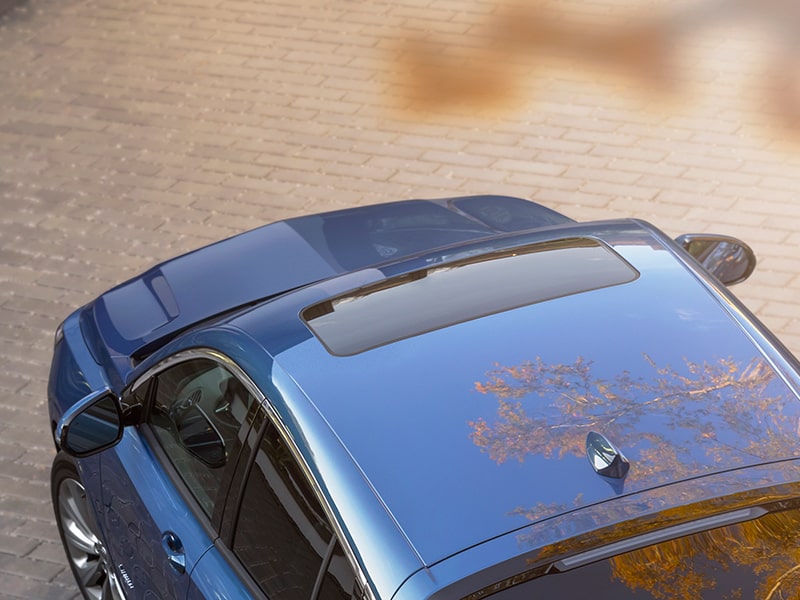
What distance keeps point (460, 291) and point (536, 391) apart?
2.02ft

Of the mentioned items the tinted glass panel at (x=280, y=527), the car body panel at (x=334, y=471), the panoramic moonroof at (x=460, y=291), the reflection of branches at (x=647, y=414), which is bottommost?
the tinted glass panel at (x=280, y=527)

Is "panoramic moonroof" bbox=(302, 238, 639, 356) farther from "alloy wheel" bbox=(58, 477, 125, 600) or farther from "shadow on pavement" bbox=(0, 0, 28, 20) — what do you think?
"shadow on pavement" bbox=(0, 0, 28, 20)

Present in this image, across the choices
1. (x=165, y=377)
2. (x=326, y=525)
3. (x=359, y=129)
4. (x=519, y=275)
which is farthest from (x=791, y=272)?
(x=326, y=525)

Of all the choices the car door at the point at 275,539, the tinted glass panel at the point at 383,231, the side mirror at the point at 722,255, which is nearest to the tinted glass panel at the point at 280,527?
the car door at the point at 275,539

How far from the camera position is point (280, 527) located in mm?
3174

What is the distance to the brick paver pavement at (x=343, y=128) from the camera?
7441mm

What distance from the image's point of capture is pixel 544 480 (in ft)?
8.89

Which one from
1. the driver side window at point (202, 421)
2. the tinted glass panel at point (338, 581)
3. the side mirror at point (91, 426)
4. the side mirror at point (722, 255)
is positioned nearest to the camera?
the tinted glass panel at point (338, 581)

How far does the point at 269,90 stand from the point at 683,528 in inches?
281

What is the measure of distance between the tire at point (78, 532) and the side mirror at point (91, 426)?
70cm

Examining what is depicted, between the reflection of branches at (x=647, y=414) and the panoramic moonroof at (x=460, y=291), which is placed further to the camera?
the panoramic moonroof at (x=460, y=291)

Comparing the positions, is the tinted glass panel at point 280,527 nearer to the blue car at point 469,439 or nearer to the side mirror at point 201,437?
the blue car at point 469,439

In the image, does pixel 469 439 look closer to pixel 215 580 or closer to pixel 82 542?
pixel 215 580

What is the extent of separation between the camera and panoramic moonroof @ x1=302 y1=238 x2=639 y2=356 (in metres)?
3.33
